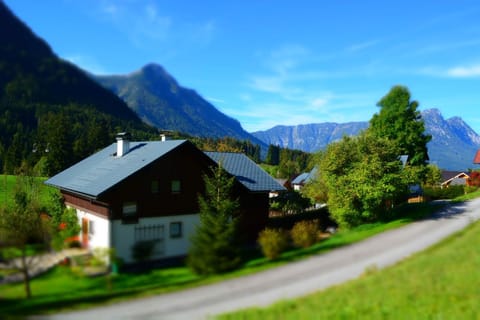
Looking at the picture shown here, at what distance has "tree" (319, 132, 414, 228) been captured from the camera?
87.4 feet

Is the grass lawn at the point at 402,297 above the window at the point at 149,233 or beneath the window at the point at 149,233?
beneath

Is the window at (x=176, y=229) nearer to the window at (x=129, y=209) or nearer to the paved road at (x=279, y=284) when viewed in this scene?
the window at (x=129, y=209)

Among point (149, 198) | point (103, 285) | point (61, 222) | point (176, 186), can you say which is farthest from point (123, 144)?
point (103, 285)

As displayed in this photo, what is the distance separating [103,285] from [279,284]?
841cm

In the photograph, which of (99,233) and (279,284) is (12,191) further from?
(279,284)

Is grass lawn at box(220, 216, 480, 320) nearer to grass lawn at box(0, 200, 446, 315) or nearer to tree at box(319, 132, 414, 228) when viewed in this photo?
grass lawn at box(0, 200, 446, 315)

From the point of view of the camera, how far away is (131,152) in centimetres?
2744

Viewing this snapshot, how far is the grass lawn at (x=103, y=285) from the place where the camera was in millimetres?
14188

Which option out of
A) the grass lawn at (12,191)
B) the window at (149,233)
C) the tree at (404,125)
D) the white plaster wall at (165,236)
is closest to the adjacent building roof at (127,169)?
the white plaster wall at (165,236)

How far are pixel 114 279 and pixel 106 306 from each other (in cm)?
514

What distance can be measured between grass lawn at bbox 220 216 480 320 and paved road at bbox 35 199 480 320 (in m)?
1.09

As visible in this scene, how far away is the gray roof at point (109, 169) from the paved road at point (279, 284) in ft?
30.2

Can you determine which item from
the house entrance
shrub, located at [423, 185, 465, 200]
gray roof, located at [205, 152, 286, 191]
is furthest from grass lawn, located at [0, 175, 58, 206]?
shrub, located at [423, 185, 465, 200]

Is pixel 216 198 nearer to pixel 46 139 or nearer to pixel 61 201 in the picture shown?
pixel 61 201
